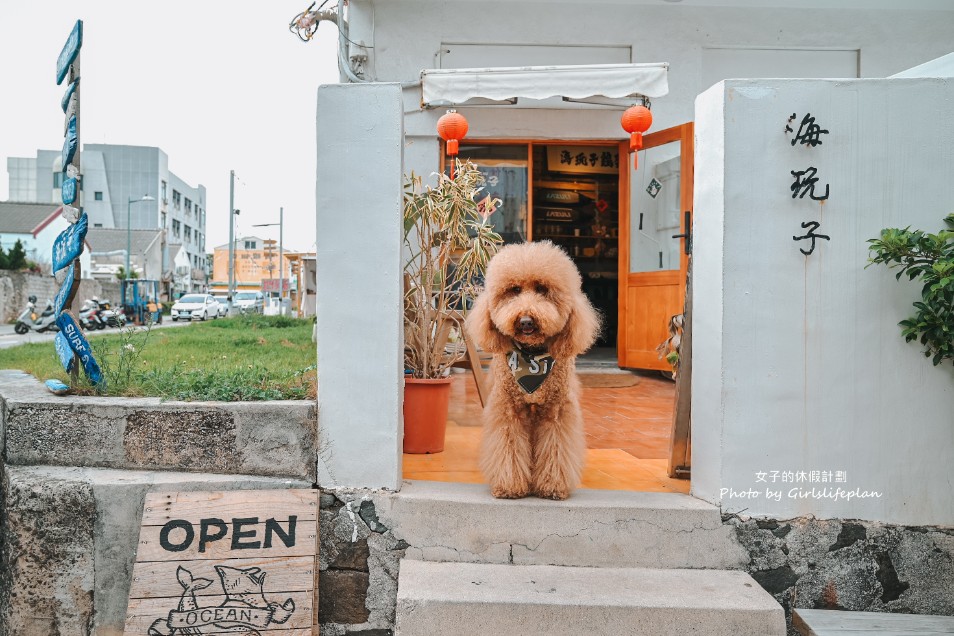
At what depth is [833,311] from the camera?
251 cm

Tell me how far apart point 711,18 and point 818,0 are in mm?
1004

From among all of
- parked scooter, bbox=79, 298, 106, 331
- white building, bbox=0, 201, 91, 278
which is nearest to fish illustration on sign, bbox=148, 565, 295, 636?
parked scooter, bbox=79, 298, 106, 331

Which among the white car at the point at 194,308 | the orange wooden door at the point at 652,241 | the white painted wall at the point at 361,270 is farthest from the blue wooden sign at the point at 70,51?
the white car at the point at 194,308

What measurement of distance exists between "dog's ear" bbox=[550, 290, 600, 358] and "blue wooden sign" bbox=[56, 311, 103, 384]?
224 cm

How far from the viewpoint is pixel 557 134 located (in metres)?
5.69

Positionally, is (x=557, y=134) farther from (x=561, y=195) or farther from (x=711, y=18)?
(x=561, y=195)

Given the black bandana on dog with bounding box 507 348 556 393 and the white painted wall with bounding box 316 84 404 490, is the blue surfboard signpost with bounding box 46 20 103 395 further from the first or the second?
the black bandana on dog with bounding box 507 348 556 393

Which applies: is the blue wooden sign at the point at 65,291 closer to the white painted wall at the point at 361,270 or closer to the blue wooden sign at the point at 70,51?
the blue wooden sign at the point at 70,51

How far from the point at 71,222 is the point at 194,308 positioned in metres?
27.8

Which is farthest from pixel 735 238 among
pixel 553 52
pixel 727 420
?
pixel 553 52

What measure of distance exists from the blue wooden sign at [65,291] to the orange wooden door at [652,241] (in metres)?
4.47

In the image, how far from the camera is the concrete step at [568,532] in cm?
248

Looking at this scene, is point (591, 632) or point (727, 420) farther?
point (727, 420)

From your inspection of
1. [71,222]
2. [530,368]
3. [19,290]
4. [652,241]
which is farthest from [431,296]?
[19,290]
